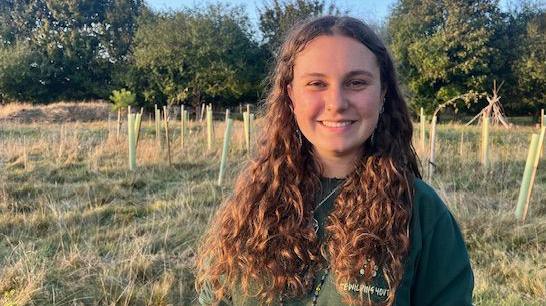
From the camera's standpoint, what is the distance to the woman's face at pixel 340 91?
1.18 metres

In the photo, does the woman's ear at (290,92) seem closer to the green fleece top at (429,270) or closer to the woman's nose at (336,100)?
the woman's nose at (336,100)

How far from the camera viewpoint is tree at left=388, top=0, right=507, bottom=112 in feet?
79.6

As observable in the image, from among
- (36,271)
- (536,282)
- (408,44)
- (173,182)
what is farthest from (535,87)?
(36,271)

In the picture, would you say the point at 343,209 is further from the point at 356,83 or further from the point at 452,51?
the point at 452,51

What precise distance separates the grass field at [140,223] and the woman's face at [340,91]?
24.8 inches

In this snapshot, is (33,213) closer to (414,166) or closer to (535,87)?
(414,166)

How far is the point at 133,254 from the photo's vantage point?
12.6 ft

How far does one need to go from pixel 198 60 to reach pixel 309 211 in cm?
2622

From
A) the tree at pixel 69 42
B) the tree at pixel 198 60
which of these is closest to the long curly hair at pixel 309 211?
the tree at pixel 198 60

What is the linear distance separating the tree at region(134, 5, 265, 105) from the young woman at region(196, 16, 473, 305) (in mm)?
25033

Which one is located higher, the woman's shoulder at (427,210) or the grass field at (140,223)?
the woman's shoulder at (427,210)

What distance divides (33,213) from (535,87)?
2596 cm

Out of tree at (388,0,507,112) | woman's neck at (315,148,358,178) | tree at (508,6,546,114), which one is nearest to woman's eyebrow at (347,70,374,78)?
woman's neck at (315,148,358,178)

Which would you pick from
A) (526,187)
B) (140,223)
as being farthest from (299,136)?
(526,187)
